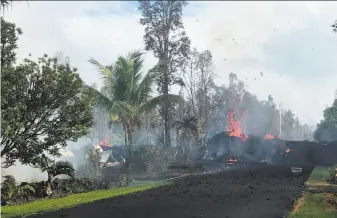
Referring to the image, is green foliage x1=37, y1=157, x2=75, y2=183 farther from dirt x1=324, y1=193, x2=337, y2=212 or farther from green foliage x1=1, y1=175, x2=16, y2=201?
dirt x1=324, y1=193, x2=337, y2=212

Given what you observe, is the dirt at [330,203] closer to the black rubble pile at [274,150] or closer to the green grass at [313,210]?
the green grass at [313,210]

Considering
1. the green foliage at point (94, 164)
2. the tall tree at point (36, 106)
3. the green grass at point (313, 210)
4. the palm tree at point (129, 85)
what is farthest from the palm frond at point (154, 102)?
the green grass at point (313, 210)

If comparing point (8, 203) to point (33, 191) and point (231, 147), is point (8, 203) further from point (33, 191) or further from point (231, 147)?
point (231, 147)

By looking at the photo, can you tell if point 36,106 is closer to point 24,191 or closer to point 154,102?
point 24,191

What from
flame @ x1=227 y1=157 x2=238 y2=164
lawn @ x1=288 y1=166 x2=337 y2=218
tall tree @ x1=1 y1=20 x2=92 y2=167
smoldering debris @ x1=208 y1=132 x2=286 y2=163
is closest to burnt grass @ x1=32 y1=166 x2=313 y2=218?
lawn @ x1=288 y1=166 x2=337 y2=218

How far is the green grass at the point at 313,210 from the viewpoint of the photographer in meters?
12.5

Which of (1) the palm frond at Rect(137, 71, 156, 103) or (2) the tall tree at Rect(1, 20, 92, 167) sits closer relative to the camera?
(2) the tall tree at Rect(1, 20, 92, 167)

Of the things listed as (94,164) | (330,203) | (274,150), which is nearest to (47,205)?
(330,203)

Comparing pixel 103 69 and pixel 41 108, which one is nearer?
pixel 41 108

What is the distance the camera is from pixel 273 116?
413 ft

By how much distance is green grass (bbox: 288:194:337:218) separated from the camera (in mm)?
12547

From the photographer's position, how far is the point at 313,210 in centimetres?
1353

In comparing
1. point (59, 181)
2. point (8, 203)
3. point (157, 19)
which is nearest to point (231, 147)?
point (157, 19)

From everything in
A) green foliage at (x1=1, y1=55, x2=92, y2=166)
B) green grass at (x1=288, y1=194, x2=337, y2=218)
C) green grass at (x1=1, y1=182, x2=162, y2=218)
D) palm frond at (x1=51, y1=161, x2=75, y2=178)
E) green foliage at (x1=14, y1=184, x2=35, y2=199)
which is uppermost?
green foliage at (x1=1, y1=55, x2=92, y2=166)
